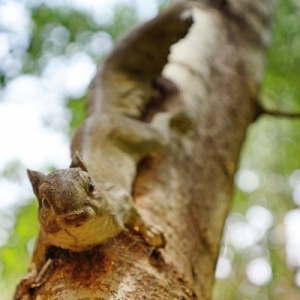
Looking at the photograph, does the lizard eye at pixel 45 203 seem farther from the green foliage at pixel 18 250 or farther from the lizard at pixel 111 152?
the green foliage at pixel 18 250

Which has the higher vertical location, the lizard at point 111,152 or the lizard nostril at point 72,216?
the lizard nostril at point 72,216

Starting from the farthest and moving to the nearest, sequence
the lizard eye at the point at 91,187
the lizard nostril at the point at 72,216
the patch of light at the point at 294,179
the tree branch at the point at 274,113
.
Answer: the patch of light at the point at 294,179 < the tree branch at the point at 274,113 < the lizard eye at the point at 91,187 < the lizard nostril at the point at 72,216

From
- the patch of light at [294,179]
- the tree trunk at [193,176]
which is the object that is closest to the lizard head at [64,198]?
the tree trunk at [193,176]

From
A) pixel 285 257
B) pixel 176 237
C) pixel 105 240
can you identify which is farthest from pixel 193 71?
pixel 285 257

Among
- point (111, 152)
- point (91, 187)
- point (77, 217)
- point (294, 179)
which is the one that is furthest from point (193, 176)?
point (294, 179)

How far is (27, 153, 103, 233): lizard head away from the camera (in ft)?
4.18

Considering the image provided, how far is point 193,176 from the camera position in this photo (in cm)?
195

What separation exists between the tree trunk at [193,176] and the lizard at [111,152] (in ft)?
0.14

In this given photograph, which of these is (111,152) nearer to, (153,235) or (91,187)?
(153,235)

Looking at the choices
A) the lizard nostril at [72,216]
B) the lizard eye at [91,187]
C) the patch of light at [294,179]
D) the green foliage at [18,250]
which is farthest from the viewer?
the patch of light at [294,179]

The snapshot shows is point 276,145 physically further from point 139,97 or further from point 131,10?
point 139,97

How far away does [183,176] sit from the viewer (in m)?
1.92

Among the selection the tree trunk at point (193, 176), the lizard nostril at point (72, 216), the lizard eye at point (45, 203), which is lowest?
the tree trunk at point (193, 176)

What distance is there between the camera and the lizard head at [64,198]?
127cm
